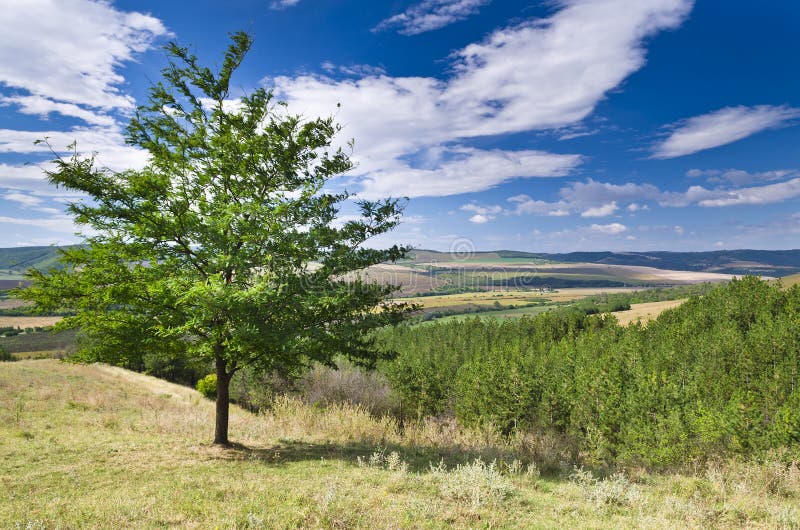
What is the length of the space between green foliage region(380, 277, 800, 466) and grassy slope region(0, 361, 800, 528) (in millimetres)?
9117

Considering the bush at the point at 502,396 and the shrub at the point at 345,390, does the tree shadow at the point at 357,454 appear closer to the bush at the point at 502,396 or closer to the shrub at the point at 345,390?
Result: the shrub at the point at 345,390

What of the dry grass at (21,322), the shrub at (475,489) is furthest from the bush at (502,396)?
the dry grass at (21,322)

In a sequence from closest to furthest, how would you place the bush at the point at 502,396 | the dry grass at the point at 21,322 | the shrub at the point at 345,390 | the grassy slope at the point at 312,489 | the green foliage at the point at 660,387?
the grassy slope at the point at 312,489
the green foliage at the point at 660,387
the shrub at the point at 345,390
the bush at the point at 502,396
the dry grass at the point at 21,322

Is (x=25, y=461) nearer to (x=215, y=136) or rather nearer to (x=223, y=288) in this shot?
(x=223, y=288)

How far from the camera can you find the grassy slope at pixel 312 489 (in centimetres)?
623

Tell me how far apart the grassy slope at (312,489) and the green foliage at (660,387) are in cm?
912

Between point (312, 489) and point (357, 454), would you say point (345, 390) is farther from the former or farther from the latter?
point (312, 489)

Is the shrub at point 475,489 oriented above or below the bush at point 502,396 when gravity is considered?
above

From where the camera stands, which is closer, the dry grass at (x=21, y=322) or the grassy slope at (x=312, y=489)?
the grassy slope at (x=312, y=489)

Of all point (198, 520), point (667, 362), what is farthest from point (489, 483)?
point (667, 362)

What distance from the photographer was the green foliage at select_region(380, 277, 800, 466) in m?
27.6

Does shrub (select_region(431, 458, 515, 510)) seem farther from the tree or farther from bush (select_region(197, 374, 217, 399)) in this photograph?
bush (select_region(197, 374, 217, 399))

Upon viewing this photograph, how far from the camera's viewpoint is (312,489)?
746 cm

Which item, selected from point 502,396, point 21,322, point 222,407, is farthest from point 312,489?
point 21,322
